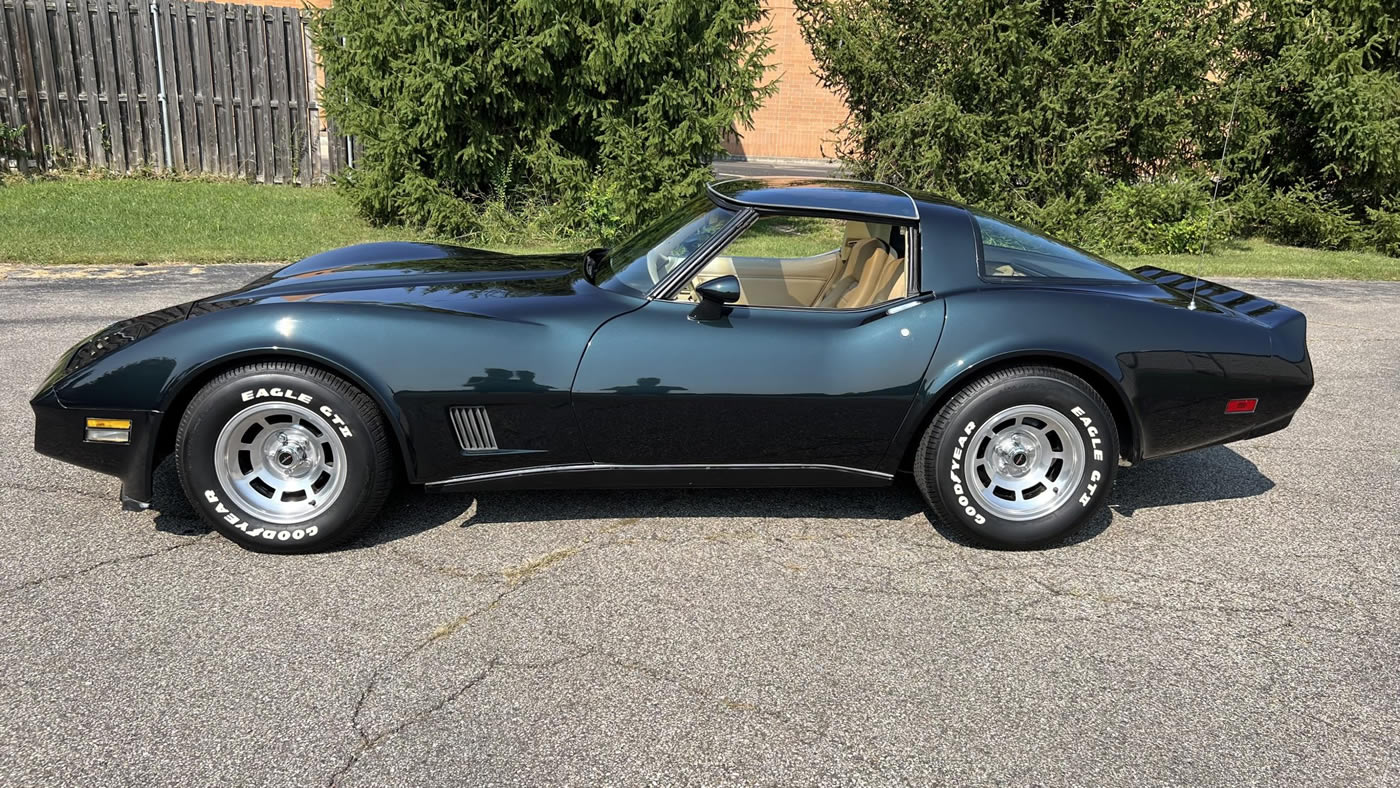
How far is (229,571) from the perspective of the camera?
3.35 meters

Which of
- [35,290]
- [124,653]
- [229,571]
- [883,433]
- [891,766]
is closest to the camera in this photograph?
[891,766]

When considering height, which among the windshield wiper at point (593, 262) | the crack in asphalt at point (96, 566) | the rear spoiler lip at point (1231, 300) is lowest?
the crack in asphalt at point (96, 566)

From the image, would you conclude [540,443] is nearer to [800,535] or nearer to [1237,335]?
[800,535]

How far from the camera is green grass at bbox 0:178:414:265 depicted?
9.22 metres

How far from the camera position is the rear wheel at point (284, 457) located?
132 inches

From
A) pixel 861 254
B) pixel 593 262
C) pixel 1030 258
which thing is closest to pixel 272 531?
pixel 593 262

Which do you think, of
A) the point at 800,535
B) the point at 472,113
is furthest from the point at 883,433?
the point at 472,113

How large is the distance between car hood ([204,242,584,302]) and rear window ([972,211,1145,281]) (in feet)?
5.37

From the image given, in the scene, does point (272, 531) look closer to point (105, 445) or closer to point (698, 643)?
point (105, 445)

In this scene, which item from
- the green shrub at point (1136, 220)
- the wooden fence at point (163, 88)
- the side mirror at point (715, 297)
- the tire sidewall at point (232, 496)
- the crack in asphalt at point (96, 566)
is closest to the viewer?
the crack in asphalt at point (96, 566)

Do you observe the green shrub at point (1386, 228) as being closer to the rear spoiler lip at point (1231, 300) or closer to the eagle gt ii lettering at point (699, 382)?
the rear spoiler lip at point (1231, 300)

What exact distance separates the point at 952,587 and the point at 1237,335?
5.04 feet

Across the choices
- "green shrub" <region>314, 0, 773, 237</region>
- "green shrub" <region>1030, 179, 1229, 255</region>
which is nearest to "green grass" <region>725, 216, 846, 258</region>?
"green shrub" <region>314, 0, 773, 237</region>

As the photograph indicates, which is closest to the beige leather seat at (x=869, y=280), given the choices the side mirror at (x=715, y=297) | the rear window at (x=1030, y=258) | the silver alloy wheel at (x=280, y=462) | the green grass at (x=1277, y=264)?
the rear window at (x=1030, y=258)
